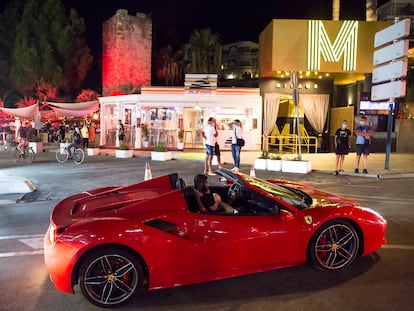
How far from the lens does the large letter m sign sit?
1942cm

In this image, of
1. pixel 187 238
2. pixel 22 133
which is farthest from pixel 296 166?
pixel 22 133

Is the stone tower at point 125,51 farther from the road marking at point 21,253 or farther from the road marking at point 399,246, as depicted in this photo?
the road marking at point 399,246

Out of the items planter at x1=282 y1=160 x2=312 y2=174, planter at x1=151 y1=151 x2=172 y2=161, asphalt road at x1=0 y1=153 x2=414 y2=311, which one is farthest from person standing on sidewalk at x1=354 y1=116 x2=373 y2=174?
planter at x1=151 y1=151 x2=172 y2=161

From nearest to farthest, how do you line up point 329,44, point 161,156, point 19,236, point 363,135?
1. point 19,236
2. point 363,135
3. point 161,156
4. point 329,44

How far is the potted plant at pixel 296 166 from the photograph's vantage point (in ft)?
43.8

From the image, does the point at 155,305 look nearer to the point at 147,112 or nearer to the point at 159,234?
the point at 159,234

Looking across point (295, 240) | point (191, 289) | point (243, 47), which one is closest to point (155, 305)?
point (191, 289)

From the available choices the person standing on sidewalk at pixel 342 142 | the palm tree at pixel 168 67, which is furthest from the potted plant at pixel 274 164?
the palm tree at pixel 168 67

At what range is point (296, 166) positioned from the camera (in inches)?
530

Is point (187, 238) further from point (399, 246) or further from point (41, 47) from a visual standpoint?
point (41, 47)

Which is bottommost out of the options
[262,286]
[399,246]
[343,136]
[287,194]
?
[262,286]

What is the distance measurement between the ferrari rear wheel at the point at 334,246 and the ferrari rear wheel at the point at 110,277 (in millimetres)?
2006

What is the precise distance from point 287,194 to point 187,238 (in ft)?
5.21

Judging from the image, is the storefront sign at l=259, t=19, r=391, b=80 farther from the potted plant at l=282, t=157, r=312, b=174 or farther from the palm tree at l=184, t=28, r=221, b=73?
the palm tree at l=184, t=28, r=221, b=73
